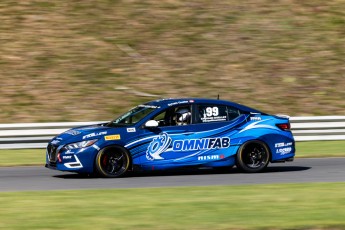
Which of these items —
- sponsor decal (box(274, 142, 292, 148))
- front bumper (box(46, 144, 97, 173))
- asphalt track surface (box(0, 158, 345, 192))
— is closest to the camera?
asphalt track surface (box(0, 158, 345, 192))

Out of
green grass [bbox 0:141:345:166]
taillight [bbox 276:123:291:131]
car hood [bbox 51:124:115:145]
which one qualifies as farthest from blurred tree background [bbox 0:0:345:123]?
taillight [bbox 276:123:291:131]

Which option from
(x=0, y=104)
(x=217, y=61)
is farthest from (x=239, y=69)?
(x=0, y=104)

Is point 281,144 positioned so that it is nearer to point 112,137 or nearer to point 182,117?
point 182,117

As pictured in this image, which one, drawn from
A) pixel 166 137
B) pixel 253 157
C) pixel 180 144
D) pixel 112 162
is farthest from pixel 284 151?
pixel 112 162

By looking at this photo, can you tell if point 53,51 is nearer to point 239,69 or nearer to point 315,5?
point 239,69

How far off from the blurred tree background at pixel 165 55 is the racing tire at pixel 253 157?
8100 millimetres

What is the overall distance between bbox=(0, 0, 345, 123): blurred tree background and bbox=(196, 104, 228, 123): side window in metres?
7.96

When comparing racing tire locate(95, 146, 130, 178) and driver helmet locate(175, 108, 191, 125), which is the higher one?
driver helmet locate(175, 108, 191, 125)

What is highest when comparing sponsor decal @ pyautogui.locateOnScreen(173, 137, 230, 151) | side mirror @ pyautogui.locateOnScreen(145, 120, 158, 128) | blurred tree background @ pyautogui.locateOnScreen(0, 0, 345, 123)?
blurred tree background @ pyautogui.locateOnScreen(0, 0, 345, 123)

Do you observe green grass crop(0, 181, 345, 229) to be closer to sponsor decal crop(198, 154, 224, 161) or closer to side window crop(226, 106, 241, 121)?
sponsor decal crop(198, 154, 224, 161)

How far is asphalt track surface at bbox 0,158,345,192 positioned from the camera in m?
12.4

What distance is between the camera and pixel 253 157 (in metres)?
14.1

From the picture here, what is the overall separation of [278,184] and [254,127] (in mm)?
2049

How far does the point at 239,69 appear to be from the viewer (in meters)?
25.0
